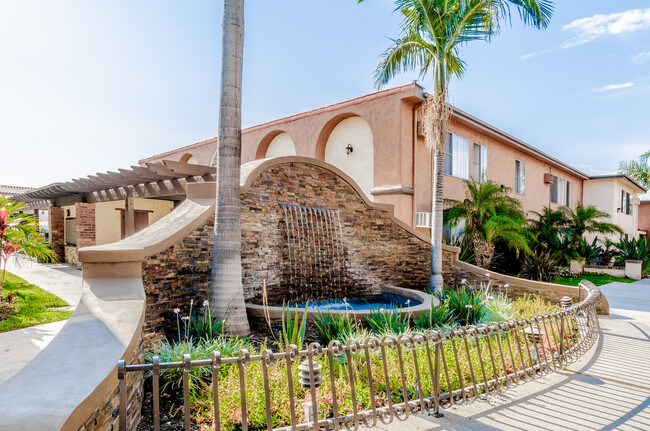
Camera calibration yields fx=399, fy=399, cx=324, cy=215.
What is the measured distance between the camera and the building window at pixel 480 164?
616 inches

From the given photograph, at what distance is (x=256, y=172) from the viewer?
26.2 ft

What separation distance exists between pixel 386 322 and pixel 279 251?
306 centimetres

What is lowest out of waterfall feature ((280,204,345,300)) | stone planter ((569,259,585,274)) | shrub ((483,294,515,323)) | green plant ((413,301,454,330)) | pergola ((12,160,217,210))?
stone planter ((569,259,585,274))

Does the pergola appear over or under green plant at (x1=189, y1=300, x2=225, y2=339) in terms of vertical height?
over

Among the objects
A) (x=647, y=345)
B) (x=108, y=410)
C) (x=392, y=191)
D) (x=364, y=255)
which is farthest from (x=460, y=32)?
(x=108, y=410)

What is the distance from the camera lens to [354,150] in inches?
538

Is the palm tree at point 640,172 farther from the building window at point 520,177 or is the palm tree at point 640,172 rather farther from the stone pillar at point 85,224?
the stone pillar at point 85,224

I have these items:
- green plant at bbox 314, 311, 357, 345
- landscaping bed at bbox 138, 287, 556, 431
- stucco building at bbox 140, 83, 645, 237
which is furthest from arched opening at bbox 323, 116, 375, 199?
landscaping bed at bbox 138, 287, 556, 431

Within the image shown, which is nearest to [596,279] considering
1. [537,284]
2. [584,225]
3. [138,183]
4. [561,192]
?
[584,225]

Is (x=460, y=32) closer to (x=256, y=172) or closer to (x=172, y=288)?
(x=256, y=172)

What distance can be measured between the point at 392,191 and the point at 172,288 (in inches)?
307

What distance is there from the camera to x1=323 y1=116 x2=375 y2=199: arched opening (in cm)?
1323

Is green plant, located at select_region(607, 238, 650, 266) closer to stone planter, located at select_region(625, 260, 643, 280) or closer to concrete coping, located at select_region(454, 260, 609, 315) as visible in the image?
stone planter, located at select_region(625, 260, 643, 280)

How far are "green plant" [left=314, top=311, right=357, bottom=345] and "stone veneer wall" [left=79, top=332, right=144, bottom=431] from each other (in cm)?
260
